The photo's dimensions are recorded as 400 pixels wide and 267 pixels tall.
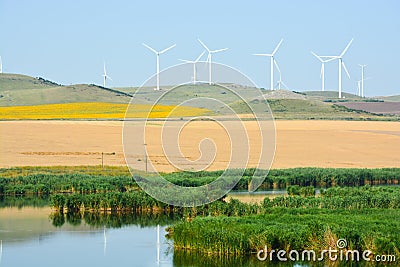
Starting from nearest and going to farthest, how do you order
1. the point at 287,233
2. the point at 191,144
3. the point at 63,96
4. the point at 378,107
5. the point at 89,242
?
the point at 287,233 → the point at 89,242 → the point at 191,144 → the point at 378,107 → the point at 63,96

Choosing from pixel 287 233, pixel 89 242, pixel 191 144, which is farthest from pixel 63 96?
pixel 287 233

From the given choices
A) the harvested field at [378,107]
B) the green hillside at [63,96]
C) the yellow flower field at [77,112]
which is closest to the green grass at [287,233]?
the yellow flower field at [77,112]

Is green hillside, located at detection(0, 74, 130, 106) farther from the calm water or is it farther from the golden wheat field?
the calm water

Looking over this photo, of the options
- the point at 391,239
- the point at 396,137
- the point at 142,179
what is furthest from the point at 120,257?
the point at 396,137

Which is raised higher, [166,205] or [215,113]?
[215,113]

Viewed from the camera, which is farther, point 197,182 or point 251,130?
point 251,130

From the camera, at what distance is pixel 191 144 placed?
227ft

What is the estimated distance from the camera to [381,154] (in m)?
68.3

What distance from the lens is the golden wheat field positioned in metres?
59.5

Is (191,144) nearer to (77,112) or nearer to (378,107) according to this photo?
(77,112)

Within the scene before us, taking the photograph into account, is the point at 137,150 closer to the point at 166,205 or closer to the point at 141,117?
the point at 141,117

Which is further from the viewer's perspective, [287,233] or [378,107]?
[378,107]

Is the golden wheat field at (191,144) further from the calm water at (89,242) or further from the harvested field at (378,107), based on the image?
the harvested field at (378,107)

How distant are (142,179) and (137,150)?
60.9 feet
